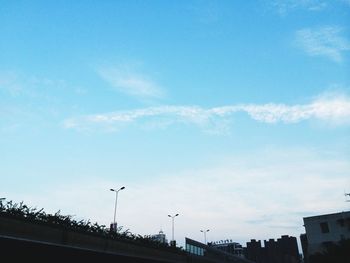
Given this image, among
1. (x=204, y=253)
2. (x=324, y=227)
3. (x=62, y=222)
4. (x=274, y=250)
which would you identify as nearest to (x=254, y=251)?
(x=274, y=250)

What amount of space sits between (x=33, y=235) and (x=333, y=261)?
108ft

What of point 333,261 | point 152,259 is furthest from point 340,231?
point 152,259

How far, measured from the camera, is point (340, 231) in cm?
6862

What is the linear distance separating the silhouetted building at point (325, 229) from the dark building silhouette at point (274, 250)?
10699 cm

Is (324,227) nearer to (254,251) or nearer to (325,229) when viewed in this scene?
(325,229)

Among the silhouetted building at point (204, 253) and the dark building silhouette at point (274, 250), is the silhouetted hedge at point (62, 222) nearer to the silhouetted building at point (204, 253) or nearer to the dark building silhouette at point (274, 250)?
the silhouetted building at point (204, 253)

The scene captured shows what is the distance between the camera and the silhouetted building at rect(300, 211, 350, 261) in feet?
224

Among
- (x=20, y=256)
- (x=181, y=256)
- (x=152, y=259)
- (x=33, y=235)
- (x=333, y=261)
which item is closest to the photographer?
(x=33, y=235)

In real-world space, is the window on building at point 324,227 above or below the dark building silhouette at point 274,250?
below

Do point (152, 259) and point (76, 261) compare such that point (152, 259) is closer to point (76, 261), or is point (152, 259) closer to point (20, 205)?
point (76, 261)

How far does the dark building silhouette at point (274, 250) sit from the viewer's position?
17312 centimetres

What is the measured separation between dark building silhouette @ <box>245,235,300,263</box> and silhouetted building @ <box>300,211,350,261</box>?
351 ft

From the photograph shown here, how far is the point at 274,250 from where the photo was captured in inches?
6929

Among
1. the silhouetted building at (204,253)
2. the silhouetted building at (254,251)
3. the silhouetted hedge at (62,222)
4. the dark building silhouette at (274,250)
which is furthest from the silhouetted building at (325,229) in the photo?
the silhouetted building at (254,251)
